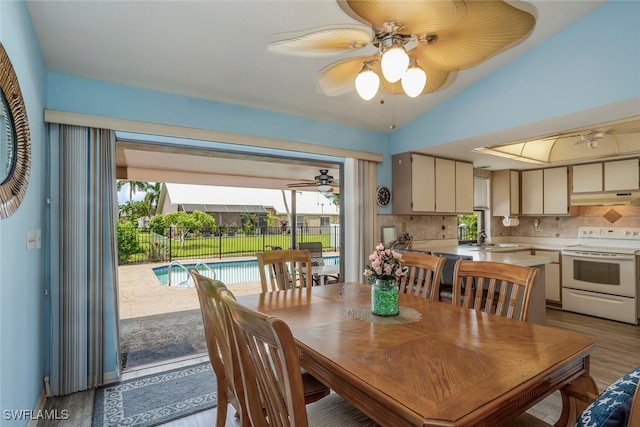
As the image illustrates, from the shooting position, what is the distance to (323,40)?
1.46 m

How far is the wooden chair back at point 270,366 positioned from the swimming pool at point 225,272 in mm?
6971

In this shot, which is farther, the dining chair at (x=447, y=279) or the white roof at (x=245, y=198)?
the white roof at (x=245, y=198)

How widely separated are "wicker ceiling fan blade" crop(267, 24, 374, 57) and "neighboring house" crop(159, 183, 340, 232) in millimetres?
8396

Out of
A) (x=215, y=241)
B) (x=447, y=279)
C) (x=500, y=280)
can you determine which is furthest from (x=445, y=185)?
(x=215, y=241)

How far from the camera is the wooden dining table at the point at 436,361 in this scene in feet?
2.94

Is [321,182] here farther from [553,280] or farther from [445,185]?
[553,280]

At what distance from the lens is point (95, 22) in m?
1.98

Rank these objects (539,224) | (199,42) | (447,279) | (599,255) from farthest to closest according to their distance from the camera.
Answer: (539,224) < (599,255) < (447,279) < (199,42)

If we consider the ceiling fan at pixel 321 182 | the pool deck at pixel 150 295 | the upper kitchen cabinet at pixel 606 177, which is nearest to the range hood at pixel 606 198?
the upper kitchen cabinet at pixel 606 177

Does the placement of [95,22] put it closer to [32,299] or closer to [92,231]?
[92,231]

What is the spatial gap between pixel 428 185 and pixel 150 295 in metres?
4.91

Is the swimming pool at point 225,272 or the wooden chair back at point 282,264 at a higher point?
the wooden chair back at point 282,264

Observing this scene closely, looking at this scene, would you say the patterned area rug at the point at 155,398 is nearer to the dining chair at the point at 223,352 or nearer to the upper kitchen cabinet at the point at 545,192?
the dining chair at the point at 223,352

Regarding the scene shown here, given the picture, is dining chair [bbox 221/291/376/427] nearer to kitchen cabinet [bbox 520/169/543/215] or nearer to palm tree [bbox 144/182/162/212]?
kitchen cabinet [bbox 520/169/543/215]
